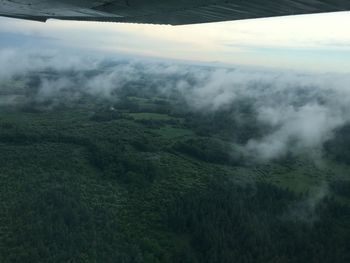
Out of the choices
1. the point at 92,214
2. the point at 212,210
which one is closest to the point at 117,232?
the point at 92,214

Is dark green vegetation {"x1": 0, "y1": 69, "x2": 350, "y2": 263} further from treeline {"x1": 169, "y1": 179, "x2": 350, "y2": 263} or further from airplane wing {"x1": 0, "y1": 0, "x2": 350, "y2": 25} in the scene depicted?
airplane wing {"x1": 0, "y1": 0, "x2": 350, "y2": 25}

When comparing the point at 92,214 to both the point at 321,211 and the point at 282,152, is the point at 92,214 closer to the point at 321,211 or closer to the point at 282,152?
the point at 321,211

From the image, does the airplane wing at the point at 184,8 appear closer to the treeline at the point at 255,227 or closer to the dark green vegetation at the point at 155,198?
the dark green vegetation at the point at 155,198

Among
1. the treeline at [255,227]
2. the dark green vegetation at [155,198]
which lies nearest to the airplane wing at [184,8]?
the dark green vegetation at [155,198]

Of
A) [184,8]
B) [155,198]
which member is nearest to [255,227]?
[155,198]

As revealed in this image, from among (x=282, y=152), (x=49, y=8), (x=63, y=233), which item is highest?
(x=49, y=8)

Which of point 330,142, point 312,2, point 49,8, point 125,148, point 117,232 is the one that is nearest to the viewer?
point 312,2
